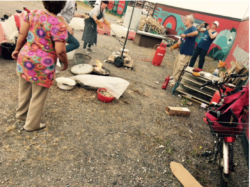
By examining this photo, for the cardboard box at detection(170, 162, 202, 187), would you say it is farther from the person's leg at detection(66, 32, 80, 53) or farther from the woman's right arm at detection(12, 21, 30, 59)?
the person's leg at detection(66, 32, 80, 53)

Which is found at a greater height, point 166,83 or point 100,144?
point 166,83

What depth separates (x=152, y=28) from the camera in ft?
40.5

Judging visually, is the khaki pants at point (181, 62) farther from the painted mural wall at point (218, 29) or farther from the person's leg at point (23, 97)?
the painted mural wall at point (218, 29)

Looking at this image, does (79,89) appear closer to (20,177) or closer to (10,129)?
(10,129)

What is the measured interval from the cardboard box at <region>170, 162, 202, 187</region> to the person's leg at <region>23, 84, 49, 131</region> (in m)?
2.30

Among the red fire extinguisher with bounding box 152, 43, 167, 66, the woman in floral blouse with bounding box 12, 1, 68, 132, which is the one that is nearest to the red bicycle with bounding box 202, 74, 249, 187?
the woman in floral blouse with bounding box 12, 1, 68, 132

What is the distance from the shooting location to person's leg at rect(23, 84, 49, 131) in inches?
96.3

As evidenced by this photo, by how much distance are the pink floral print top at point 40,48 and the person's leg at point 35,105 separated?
0.14 meters

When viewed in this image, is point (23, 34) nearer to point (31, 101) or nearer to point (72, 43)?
point (31, 101)

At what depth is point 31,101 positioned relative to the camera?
253cm

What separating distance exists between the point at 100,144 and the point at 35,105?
3.94ft

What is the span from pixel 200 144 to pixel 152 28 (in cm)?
1043

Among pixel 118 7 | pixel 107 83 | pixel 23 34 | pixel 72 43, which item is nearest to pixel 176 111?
pixel 107 83

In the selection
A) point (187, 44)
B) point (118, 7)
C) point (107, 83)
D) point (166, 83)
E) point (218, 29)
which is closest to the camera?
point (107, 83)
